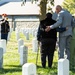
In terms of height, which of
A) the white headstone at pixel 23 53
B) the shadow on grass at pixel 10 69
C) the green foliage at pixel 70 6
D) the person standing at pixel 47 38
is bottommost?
the shadow on grass at pixel 10 69

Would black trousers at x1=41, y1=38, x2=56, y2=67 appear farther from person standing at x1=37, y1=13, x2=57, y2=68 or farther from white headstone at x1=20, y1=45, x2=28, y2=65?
white headstone at x1=20, y1=45, x2=28, y2=65

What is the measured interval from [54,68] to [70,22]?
1.56 meters

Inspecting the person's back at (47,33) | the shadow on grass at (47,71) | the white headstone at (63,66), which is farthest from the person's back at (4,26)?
the white headstone at (63,66)

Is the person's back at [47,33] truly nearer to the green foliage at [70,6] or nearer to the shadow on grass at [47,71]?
the shadow on grass at [47,71]

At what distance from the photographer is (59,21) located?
504 inches

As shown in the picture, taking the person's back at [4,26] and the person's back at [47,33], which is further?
the person's back at [4,26]

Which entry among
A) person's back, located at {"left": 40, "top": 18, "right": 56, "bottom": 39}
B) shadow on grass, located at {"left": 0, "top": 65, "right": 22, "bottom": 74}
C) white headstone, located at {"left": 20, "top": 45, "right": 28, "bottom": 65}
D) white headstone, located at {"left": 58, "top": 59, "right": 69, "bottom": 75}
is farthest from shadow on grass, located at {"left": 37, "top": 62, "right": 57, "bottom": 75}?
white headstone, located at {"left": 58, "top": 59, "right": 69, "bottom": 75}

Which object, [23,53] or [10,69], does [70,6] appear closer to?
[23,53]

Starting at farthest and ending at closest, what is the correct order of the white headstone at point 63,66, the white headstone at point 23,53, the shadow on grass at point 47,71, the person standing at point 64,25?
the white headstone at point 23,53
the person standing at point 64,25
the shadow on grass at point 47,71
the white headstone at point 63,66

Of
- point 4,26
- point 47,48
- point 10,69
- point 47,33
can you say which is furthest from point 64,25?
point 4,26

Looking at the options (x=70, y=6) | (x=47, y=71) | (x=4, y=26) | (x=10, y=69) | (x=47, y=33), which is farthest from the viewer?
(x=70, y=6)

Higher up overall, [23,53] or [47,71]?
[23,53]

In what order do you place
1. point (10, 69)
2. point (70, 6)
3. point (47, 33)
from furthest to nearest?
point (70, 6) → point (10, 69) → point (47, 33)

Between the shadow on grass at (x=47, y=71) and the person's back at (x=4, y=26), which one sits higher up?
the person's back at (x=4, y=26)
